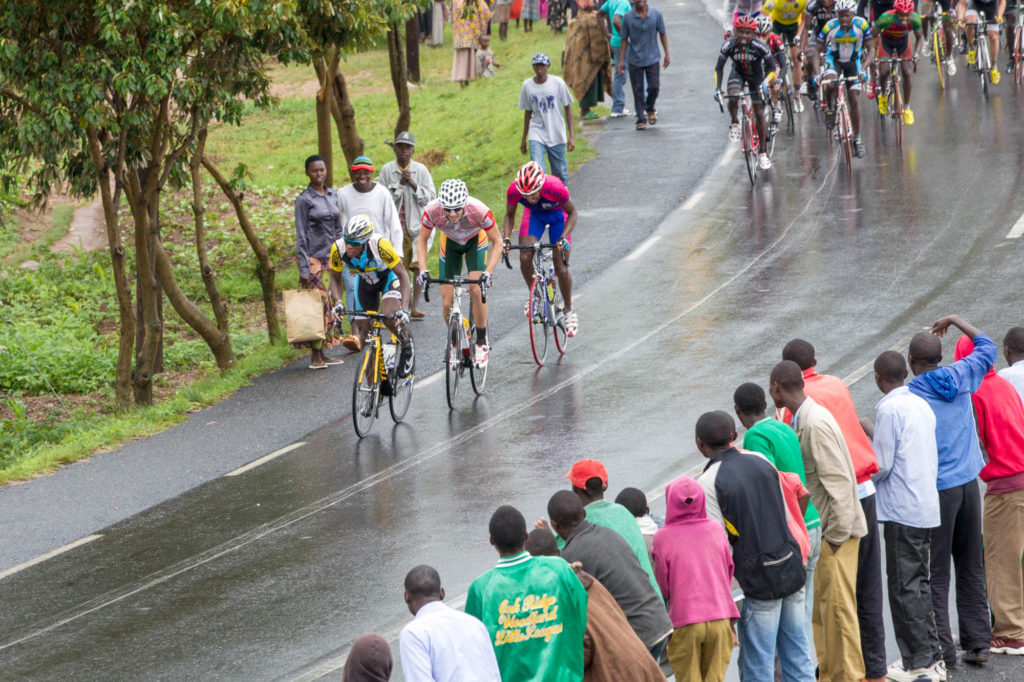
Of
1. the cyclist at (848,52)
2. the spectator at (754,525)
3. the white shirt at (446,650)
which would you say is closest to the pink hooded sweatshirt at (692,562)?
the spectator at (754,525)

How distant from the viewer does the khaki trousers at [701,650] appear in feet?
20.2

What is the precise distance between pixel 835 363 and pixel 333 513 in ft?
17.0

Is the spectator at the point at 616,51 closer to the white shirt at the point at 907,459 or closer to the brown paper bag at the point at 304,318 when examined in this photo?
the brown paper bag at the point at 304,318

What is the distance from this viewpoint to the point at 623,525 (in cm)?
603

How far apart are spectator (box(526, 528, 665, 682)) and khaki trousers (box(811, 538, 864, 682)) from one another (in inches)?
71.2

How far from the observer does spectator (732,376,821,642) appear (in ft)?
21.6

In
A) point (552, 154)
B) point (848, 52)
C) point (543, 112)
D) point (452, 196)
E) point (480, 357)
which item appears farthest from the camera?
point (848, 52)

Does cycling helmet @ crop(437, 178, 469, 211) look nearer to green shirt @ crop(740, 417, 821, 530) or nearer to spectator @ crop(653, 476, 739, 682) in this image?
green shirt @ crop(740, 417, 821, 530)

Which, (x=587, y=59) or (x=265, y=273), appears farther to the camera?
(x=587, y=59)

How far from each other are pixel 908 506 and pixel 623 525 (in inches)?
83.3

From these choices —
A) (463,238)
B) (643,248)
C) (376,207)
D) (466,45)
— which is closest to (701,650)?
(463,238)

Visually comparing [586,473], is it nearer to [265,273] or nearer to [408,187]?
[408,187]

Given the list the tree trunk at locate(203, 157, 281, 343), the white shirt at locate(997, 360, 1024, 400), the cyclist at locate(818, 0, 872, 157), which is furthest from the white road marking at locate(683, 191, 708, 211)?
the white shirt at locate(997, 360, 1024, 400)

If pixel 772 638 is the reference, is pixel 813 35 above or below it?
above
